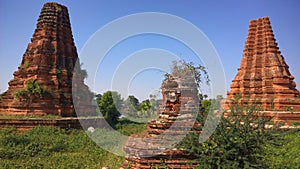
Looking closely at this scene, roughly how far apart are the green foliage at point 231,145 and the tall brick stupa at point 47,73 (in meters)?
13.6

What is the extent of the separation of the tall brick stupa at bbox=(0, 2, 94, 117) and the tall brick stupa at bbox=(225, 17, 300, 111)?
1157 cm

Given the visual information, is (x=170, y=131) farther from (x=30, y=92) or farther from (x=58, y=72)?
(x=58, y=72)

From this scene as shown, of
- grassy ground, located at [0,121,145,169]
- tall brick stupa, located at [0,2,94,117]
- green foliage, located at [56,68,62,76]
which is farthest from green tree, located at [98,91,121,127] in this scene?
grassy ground, located at [0,121,145,169]

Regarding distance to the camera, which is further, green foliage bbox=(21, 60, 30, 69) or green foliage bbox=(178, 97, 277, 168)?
green foliage bbox=(21, 60, 30, 69)

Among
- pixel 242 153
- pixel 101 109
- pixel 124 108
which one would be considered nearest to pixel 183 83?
pixel 242 153

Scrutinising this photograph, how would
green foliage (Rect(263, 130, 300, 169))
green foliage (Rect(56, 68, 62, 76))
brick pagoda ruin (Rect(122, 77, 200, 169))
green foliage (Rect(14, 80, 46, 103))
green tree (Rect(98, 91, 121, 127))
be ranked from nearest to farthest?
brick pagoda ruin (Rect(122, 77, 200, 169))
green foliage (Rect(263, 130, 300, 169))
green foliage (Rect(14, 80, 46, 103))
green foliage (Rect(56, 68, 62, 76))
green tree (Rect(98, 91, 121, 127))

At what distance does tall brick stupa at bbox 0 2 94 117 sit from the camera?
17250 millimetres

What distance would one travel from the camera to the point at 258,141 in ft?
19.2

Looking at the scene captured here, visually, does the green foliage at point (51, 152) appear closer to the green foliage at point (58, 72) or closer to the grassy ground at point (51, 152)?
the grassy ground at point (51, 152)

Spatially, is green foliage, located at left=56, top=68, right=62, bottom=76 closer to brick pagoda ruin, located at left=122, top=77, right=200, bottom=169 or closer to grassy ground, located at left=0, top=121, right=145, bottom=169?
grassy ground, located at left=0, top=121, right=145, bottom=169

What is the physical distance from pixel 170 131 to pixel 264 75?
14.3 metres

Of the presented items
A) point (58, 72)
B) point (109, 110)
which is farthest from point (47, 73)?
point (109, 110)

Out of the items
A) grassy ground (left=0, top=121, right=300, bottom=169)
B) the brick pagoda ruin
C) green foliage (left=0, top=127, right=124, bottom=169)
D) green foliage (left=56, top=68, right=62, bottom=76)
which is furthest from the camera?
green foliage (left=56, top=68, right=62, bottom=76)

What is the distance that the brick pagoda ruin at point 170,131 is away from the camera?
611 centimetres
